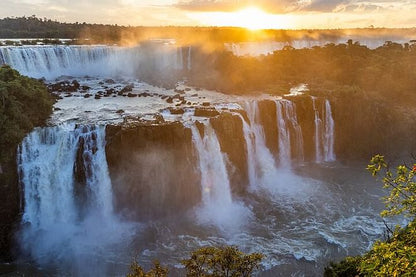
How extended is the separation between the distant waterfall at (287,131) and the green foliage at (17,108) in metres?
15.7

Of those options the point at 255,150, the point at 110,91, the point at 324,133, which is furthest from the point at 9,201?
the point at 324,133

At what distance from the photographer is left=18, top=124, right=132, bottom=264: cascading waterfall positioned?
58.1 ft

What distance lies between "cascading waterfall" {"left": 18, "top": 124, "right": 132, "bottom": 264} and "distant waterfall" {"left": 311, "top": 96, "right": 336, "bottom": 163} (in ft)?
53.8

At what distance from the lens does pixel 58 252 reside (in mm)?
16594

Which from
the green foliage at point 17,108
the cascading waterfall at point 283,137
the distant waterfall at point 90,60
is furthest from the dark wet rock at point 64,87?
the cascading waterfall at point 283,137

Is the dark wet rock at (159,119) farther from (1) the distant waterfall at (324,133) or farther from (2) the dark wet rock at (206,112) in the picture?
(1) the distant waterfall at (324,133)

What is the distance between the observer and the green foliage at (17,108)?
18016mm

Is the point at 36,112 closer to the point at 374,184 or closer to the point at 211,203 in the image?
the point at 211,203

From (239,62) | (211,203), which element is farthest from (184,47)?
(211,203)

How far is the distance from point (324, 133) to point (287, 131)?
3827mm

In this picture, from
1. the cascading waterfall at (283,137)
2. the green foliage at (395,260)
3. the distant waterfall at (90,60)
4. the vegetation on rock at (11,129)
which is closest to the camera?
the green foliage at (395,260)

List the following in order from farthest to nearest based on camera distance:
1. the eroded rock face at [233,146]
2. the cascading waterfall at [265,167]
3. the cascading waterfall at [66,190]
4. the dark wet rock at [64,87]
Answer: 1. the dark wet rock at [64,87]
2. the cascading waterfall at [265,167]
3. the eroded rock face at [233,146]
4. the cascading waterfall at [66,190]

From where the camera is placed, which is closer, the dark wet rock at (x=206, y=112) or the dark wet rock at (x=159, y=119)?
the dark wet rock at (x=159, y=119)

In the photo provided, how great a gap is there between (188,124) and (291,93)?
1286 centimetres
